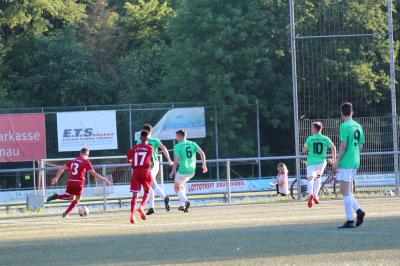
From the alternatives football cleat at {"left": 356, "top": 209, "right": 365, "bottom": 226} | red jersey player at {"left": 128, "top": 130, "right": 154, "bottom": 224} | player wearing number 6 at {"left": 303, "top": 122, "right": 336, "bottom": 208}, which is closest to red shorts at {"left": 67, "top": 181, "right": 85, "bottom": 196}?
red jersey player at {"left": 128, "top": 130, "right": 154, "bottom": 224}

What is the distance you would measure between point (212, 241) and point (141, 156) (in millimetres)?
5340

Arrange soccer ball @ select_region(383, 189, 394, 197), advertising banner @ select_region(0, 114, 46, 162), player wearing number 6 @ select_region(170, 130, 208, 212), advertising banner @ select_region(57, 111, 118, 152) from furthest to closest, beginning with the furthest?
advertising banner @ select_region(57, 111, 118, 152) < advertising banner @ select_region(0, 114, 46, 162) < soccer ball @ select_region(383, 189, 394, 197) < player wearing number 6 @ select_region(170, 130, 208, 212)

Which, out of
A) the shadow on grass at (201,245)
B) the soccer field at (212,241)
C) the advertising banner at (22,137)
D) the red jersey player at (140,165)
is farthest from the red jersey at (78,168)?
the advertising banner at (22,137)

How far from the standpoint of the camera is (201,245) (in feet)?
39.9

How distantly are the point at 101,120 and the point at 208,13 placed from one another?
891 centimetres

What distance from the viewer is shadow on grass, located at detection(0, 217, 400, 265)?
430 inches

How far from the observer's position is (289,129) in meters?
46.8

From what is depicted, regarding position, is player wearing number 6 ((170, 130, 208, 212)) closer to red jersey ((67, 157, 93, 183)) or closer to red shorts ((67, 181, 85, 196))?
red jersey ((67, 157, 93, 183))

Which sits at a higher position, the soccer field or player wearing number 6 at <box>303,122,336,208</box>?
player wearing number 6 at <box>303,122,336,208</box>

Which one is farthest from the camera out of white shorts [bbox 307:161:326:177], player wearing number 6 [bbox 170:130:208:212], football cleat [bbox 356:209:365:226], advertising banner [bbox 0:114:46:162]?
advertising banner [bbox 0:114:46:162]

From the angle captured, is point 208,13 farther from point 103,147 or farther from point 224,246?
point 224,246

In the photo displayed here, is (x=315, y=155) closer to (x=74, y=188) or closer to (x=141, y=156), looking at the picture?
(x=141, y=156)

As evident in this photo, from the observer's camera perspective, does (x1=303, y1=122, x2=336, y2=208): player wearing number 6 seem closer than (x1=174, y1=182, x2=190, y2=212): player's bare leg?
No

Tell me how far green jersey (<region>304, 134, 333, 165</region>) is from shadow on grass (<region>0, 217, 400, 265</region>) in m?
6.10
